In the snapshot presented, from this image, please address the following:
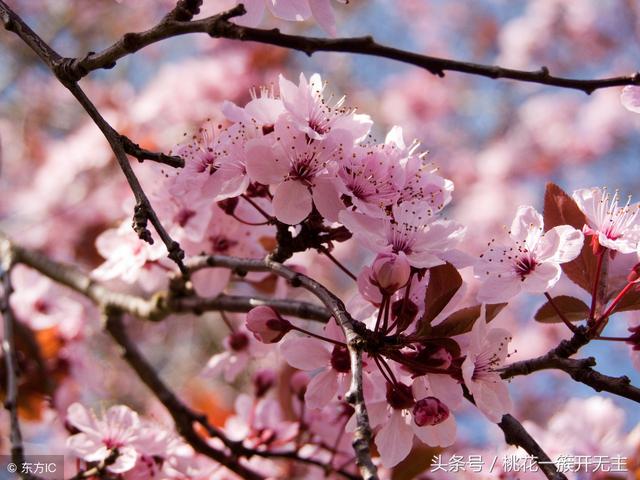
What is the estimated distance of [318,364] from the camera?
44.6 inches

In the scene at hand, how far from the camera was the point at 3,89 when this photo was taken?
4.04m

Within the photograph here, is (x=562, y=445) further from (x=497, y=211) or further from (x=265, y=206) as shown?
(x=497, y=211)

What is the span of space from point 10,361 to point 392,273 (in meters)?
0.91

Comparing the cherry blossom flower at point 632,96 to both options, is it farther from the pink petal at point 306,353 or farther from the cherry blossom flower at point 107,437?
the cherry blossom flower at point 107,437

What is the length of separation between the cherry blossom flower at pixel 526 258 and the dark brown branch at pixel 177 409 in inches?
29.9

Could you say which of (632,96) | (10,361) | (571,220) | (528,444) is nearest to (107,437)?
(10,361)

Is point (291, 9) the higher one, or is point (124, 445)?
point (291, 9)

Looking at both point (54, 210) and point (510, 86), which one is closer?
point (54, 210)

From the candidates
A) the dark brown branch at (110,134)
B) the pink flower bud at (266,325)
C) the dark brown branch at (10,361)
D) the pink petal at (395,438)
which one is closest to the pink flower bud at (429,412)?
the pink petal at (395,438)

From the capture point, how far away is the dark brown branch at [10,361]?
4.06ft

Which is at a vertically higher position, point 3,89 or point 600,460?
point 3,89

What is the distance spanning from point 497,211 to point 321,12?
431 cm

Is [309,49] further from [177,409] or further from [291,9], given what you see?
[177,409]

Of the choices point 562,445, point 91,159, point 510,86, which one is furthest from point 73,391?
point 510,86
